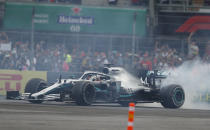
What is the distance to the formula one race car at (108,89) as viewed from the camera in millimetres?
16734

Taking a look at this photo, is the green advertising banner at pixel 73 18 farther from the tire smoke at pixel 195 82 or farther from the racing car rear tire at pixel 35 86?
the racing car rear tire at pixel 35 86

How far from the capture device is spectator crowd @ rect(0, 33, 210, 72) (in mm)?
25797

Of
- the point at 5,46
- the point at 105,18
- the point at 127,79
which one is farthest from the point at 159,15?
the point at 127,79

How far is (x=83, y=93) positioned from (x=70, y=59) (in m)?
10.4

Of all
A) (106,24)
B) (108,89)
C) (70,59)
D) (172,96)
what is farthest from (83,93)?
(106,24)

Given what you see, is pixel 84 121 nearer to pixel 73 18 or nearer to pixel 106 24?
pixel 73 18

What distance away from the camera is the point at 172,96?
18.3 m

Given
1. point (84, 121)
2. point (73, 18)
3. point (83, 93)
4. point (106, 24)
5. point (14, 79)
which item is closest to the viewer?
point (84, 121)

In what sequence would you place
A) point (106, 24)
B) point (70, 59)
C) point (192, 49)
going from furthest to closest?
1. point (106, 24)
2. point (192, 49)
3. point (70, 59)

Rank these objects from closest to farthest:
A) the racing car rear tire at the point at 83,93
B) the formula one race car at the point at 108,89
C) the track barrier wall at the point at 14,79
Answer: the racing car rear tire at the point at 83,93, the formula one race car at the point at 108,89, the track barrier wall at the point at 14,79

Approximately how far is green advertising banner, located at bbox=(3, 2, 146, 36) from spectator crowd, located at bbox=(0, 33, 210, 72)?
9.96 feet

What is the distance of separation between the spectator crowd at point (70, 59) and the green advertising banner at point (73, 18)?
9.96 feet

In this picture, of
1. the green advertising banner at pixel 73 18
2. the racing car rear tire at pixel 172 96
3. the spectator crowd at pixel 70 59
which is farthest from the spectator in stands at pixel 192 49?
the racing car rear tire at pixel 172 96

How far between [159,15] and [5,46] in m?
10.2
